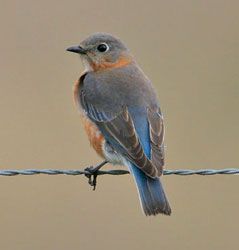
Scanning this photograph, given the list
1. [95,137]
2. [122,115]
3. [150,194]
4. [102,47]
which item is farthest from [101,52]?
[150,194]

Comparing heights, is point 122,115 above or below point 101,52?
below

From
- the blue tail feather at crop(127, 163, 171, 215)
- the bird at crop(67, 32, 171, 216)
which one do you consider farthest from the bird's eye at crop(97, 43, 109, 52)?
the blue tail feather at crop(127, 163, 171, 215)

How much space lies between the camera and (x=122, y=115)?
9258 mm

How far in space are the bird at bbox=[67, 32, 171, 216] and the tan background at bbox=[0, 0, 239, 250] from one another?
197 cm

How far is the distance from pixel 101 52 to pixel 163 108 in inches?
137

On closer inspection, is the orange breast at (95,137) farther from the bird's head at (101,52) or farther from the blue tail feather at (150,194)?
the bird's head at (101,52)

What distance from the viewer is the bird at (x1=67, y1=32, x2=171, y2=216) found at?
862 centimetres

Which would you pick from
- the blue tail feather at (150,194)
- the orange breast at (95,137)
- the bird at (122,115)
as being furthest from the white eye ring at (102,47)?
the blue tail feather at (150,194)

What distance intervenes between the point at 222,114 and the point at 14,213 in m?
3.40

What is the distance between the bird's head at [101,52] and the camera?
10.1 meters

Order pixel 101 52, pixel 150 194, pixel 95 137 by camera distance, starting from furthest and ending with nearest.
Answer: pixel 101 52 → pixel 95 137 → pixel 150 194

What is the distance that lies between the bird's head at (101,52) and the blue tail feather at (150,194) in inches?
66.6

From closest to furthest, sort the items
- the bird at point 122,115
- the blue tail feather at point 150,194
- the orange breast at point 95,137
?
1. the blue tail feather at point 150,194
2. the bird at point 122,115
3. the orange breast at point 95,137

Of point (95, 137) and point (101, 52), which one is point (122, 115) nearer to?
point (95, 137)
